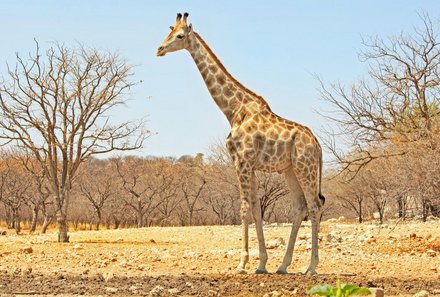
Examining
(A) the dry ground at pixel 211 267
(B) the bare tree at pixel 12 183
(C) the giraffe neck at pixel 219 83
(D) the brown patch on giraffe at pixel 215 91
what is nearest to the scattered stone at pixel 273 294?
(A) the dry ground at pixel 211 267

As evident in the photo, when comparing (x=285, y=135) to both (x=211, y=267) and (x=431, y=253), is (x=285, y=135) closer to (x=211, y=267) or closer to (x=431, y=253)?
(x=211, y=267)

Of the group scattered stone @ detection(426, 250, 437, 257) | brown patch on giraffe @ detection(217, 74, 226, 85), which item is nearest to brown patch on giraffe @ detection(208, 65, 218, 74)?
brown patch on giraffe @ detection(217, 74, 226, 85)

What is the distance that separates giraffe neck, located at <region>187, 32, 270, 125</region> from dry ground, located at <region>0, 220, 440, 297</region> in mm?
2737

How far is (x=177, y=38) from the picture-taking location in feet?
42.0

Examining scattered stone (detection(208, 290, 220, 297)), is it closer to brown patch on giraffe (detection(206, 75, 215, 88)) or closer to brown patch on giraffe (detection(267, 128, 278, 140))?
brown patch on giraffe (detection(267, 128, 278, 140))

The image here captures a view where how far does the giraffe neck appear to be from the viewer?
508 inches

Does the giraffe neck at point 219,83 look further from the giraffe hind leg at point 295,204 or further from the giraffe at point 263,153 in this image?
the giraffe hind leg at point 295,204

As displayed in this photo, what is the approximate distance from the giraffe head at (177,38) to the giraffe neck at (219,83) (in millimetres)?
154

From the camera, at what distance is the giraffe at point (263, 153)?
1220 centimetres

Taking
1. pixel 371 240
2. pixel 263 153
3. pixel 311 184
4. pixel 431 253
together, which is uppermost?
pixel 263 153

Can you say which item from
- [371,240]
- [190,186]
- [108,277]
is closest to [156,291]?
[108,277]

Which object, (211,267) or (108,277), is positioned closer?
(108,277)

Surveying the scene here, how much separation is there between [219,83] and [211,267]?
3.33 metres

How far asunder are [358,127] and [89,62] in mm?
7679
